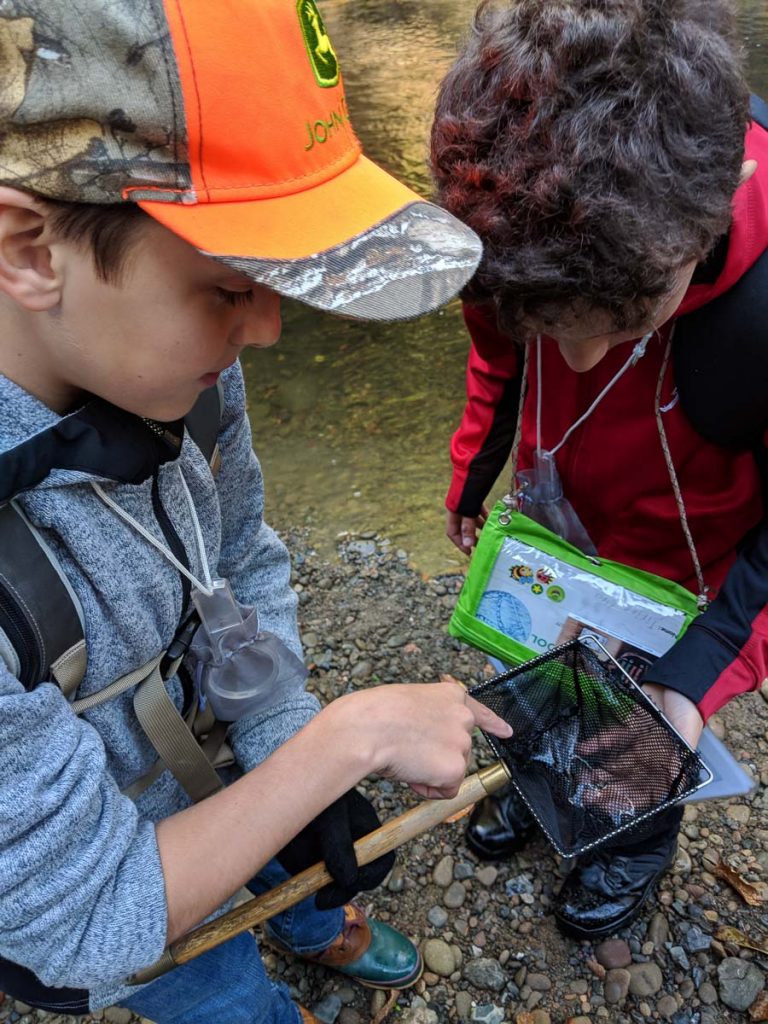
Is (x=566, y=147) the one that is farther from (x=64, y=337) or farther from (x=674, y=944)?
(x=674, y=944)

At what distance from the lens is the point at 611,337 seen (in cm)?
134

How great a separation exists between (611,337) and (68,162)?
906 millimetres

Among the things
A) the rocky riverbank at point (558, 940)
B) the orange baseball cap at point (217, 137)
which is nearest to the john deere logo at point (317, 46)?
the orange baseball cap at point (217, 137)

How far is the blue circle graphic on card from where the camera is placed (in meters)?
1.98

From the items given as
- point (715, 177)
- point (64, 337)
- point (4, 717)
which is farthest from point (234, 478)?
point (715, 177)

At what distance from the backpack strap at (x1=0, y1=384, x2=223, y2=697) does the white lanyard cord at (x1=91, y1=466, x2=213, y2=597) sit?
0.12 m

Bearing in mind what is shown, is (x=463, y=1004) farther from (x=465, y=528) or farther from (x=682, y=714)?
(x=465, y=528)

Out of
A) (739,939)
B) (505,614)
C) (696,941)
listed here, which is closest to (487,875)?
(696,941)

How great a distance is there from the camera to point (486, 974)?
2.08 m

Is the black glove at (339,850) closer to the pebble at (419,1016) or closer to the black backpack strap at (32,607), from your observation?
the black backpack strap at (32,607)

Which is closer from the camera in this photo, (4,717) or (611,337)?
(4,717)

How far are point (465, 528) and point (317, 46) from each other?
1641 millimetres

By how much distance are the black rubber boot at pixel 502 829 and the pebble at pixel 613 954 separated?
34 cm

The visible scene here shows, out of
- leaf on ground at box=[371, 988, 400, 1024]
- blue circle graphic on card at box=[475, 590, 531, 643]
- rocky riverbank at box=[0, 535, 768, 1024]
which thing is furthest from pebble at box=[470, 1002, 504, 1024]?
blue circle graphic on card at box=[475, 590, 531, 643]
